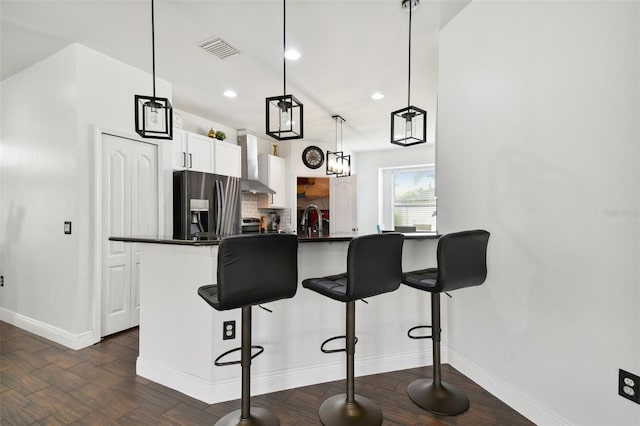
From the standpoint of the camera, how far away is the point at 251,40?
2.81 metres

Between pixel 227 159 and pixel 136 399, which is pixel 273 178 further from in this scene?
pixel 136 399

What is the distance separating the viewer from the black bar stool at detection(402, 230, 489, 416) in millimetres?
1759

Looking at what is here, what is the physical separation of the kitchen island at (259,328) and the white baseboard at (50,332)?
0.95 m

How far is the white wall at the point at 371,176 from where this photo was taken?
739 cm

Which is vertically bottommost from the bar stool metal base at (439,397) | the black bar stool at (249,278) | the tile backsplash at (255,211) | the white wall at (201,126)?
the bar stool metal base at (439,397)

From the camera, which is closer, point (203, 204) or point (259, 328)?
point (259, 328)

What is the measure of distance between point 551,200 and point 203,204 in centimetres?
354

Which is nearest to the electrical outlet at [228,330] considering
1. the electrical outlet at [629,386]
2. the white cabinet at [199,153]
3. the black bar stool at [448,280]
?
the black bar stool at [448,280]

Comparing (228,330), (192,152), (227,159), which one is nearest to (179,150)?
(192,152)

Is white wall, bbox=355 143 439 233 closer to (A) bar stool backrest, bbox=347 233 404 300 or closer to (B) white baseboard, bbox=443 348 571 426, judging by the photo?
(B) white baseboard, bbox=443 348 571 426

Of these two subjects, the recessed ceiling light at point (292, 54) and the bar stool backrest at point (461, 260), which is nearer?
the bar stool backrest at point (461, 260)

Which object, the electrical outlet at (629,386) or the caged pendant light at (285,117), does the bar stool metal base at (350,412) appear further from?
the caged pendant light at (285,117)

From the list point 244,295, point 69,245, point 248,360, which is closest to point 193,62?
point 69,245

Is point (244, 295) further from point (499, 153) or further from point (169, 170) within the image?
point (169, 170)
